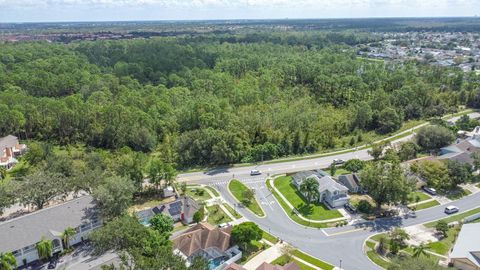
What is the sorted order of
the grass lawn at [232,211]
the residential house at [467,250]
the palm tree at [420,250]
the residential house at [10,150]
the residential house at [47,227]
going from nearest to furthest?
the residential house at [467,250] → the residential house at [47,227] → the palm tree at [420,250] → the grass lawn at [232,211] → the residential house at [10,150]

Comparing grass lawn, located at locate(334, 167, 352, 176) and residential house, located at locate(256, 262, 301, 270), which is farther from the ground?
residential house, located at locate(256, 262, 301, 270)

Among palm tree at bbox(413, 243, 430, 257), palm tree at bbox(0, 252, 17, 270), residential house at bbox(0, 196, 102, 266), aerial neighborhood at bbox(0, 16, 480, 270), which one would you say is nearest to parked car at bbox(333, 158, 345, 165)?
aerial neighborhood at bbox(0, 16, 480, 270)

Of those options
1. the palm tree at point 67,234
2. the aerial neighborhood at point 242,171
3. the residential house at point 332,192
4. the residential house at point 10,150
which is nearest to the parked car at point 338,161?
the aerial neighborhood at point 242,171

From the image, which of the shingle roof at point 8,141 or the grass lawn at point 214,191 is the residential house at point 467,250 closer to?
the grass lawn at point 214,191

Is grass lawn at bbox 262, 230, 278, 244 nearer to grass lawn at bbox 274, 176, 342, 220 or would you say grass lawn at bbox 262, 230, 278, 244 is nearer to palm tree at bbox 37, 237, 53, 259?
grass lawn at bbox 274, 176, 342, 220

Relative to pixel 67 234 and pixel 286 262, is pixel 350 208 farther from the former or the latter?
pixel 67 234

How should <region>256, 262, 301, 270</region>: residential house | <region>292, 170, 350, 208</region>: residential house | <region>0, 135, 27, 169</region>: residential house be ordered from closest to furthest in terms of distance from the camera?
<region>256, 262, 301, 270</region>: residential house, <region>292, 170, 350, 208</region>: residential house, <region>0, 135, 27, 169</region>: residential house
